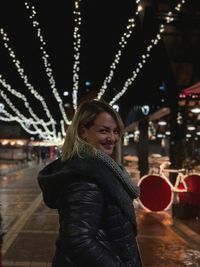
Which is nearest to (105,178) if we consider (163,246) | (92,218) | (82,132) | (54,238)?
(92,218)

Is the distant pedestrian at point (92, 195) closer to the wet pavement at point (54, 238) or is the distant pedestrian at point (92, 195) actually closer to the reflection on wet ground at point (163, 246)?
the wet pavement at point (54, 238)

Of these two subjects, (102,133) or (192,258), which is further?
(192,258)

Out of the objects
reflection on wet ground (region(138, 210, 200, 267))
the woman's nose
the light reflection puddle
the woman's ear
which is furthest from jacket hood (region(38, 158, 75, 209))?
the light reflection puddle

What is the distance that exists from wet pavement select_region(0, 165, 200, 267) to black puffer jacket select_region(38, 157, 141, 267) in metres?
4.91

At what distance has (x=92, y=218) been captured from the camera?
7.38ft

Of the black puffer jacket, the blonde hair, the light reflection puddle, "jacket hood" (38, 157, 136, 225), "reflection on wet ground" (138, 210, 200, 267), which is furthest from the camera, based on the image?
"reflection on wet ground" (138, 210, 200, 267)

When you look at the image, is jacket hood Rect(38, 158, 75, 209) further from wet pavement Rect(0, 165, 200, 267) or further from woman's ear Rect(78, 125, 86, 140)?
wet pavement Rect(0, 165, 200, 267)

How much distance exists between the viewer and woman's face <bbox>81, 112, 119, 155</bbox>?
→ 2564 mm

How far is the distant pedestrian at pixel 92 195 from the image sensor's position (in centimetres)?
223

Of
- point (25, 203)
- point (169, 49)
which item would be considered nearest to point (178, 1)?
point (169, 49)

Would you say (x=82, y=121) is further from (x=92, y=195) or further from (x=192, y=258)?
(x=192, y=258)

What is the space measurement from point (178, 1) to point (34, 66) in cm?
1683

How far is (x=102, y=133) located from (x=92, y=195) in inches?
16.4

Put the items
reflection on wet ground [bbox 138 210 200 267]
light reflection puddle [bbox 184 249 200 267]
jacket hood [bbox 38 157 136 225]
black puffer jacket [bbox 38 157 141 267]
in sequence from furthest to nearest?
1. reflection on wet ground [bbox 138 210 200 267]
2. light reflection puddle [bbox 184 249 200 267]
3. jacket hood [bbox 38 157 136 225]
4. black puffer jacket [bbox 38 157 141 267]
